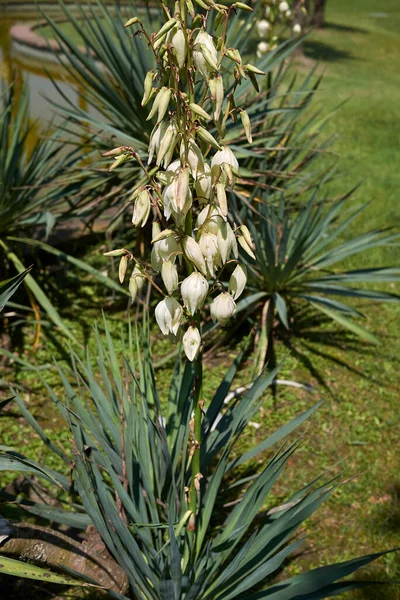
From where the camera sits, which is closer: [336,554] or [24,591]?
[24,591]

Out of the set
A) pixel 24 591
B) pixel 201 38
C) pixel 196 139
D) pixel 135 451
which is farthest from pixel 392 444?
pixel 201 38

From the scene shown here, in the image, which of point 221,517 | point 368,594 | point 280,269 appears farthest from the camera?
point 280,269

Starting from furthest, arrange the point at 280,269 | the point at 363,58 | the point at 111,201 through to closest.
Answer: the point at 363,58 < the point at 111,201 < the point at 280,269

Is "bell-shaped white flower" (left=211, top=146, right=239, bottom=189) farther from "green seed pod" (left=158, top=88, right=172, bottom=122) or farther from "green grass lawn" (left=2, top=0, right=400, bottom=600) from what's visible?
"green grass lawn" (left=2, top=0, right=400, bottom=600)

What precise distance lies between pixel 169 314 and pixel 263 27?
355 centimetres

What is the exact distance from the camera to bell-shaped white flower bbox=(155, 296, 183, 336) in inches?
65.4

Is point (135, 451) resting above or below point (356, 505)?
above

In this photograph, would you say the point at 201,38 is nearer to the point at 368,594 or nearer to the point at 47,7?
the point at 368,594

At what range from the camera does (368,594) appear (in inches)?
97.7

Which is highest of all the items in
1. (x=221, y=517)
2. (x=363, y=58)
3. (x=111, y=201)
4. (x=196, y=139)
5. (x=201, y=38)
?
(x=363, y=58)

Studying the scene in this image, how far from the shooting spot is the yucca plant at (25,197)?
3561 mm

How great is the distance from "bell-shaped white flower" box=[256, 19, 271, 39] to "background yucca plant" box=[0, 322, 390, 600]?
2.95 meters

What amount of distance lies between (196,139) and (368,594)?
72.5 inches

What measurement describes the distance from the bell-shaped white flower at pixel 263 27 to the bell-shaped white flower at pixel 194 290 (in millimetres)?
3438
